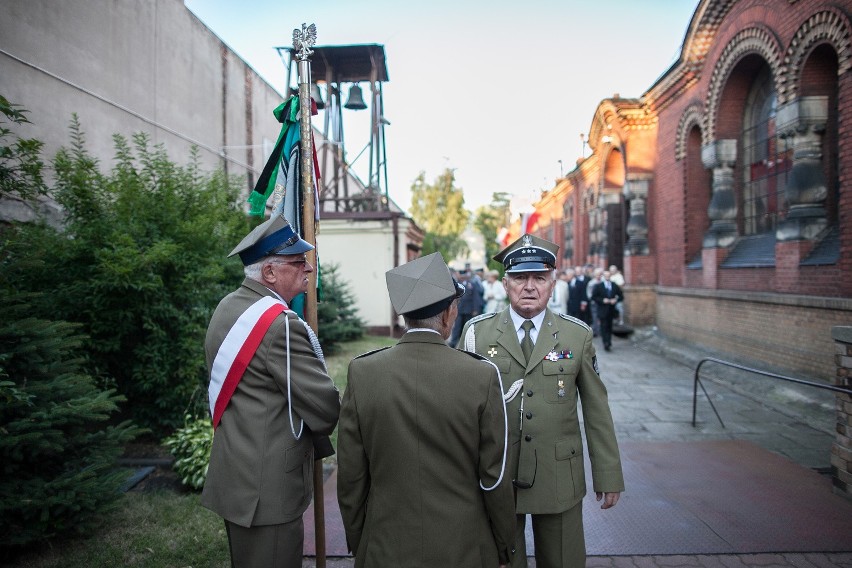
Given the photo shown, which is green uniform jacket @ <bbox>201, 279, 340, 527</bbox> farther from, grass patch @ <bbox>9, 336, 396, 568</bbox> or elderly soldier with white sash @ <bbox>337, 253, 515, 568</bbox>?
grass patch @ <bbox>9, 336, 396, 568</bbox>

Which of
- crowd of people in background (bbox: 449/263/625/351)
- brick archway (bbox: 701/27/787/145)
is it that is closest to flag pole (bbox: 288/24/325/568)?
brick archway (bbox: 701/27/787/145)

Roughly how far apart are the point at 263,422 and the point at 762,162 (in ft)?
37.4

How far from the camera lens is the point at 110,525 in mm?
4105

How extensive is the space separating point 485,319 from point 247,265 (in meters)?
1.37

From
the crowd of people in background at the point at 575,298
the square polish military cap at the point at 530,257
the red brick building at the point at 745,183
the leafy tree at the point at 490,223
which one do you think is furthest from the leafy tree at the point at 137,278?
the leafy tree at the point at 490,223

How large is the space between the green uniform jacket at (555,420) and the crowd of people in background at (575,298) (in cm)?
867

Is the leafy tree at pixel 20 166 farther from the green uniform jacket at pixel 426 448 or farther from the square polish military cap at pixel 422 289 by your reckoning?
the green uniform jacket at pixel 426 448

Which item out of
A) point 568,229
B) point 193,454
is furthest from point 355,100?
point 568,229

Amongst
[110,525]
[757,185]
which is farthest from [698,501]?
[757,185]

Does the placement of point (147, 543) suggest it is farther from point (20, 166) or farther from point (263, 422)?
point (20, 166)

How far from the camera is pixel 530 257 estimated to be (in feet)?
10.2

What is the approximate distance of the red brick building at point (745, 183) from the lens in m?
7.86

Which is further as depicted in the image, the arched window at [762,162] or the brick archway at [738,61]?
the arched window at [762,162]

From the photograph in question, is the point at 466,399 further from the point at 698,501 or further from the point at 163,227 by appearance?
the point at 163,227
